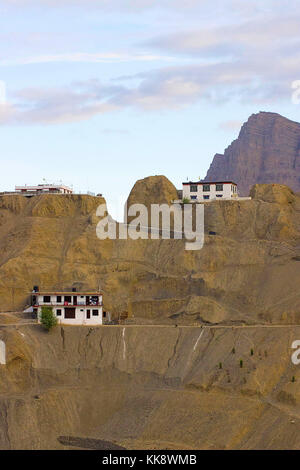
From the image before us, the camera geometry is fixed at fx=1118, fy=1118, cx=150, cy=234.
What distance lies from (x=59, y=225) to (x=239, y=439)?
43.2 metres

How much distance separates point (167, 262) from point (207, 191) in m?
16.8

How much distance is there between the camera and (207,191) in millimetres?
Result: 131625

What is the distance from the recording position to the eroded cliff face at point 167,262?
110250 mm

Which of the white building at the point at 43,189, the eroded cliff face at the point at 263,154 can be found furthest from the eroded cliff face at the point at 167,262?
the eroded cliff face at the point at 263,154

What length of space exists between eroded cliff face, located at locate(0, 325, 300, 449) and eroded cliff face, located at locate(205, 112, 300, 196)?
77943 millimetres

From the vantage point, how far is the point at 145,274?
116 metres

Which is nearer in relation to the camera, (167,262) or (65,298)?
(65,298)

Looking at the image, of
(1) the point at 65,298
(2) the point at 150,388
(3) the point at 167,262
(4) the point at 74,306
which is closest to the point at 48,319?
(4) the point at 74,306

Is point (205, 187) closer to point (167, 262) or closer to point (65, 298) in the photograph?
point (167, 262)

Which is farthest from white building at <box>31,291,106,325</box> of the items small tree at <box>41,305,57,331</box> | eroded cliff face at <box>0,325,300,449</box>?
eroded cliff face at <box>0,325,300,449</box>

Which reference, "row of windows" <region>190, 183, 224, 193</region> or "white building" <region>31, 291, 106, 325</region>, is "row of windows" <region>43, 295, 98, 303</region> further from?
"row of windows" <region>190, 183, 224, 193</region>
